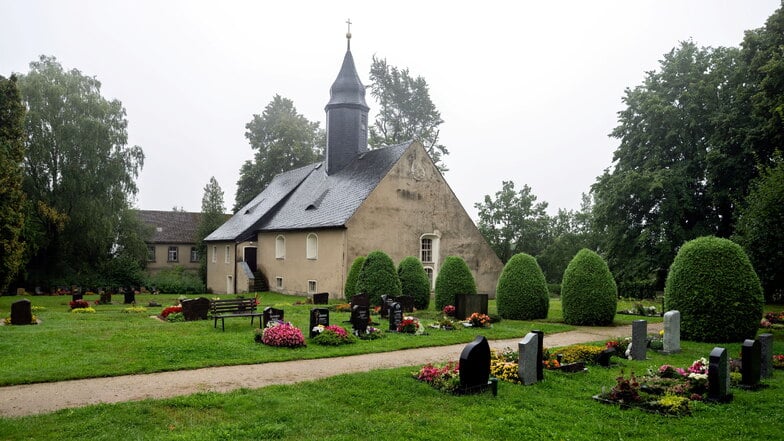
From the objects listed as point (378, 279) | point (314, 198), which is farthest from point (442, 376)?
point (314, 198)

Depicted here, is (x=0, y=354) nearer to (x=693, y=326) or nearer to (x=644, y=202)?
(x=693, y=326)

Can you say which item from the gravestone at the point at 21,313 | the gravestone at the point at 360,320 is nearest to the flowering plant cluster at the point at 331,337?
the gravestone at the point at 360,320

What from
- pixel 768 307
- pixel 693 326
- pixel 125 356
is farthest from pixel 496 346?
pixel 768 307

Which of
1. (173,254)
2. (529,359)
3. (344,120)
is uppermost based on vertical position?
(344,120)

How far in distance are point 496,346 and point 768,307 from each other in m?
19.8

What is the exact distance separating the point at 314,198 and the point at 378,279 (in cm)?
1303

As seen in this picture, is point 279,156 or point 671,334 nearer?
point 671,334

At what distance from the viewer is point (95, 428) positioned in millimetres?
6645

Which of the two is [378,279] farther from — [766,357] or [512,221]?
[512,221]

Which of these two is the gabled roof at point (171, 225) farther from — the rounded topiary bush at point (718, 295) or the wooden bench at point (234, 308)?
the rounded topiary bush at point (718, 295)

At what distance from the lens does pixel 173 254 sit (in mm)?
52562

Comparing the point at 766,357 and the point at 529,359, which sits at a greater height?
the point at 529,359

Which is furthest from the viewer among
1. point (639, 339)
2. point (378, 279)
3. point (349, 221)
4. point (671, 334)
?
point (349, 221)

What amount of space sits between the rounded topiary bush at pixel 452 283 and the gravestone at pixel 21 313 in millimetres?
14174
